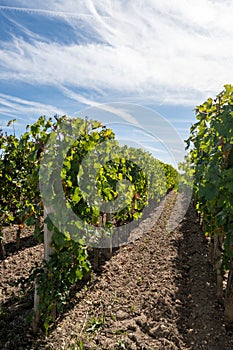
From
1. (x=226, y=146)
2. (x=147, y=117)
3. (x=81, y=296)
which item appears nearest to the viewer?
(x=226, y=146)

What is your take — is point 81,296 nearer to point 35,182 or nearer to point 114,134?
point 35,182

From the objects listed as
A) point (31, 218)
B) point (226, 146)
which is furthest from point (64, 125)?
point (226, 146)

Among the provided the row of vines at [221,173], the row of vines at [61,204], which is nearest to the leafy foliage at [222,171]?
the row of vines at [221,173]

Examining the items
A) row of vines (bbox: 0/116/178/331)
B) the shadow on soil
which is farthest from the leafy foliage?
row of vines (bbox: 0/116/178/331)

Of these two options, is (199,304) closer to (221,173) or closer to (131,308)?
(131,308)

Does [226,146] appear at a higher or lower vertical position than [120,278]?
higher

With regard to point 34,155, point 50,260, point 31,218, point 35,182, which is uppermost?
point 34,155

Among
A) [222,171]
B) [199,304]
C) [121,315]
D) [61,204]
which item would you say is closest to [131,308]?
[121,315]

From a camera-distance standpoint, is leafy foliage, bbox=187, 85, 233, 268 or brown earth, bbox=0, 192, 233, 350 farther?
brown earth, bbox=0, 192, 233, 350

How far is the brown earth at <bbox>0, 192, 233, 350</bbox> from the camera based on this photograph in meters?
Result: 3.43

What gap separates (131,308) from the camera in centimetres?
417

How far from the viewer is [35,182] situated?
346cm

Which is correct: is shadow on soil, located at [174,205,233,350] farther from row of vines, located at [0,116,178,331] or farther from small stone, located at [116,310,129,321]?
row of vines, located at [0,116,178,331]

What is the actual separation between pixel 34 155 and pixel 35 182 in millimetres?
335
